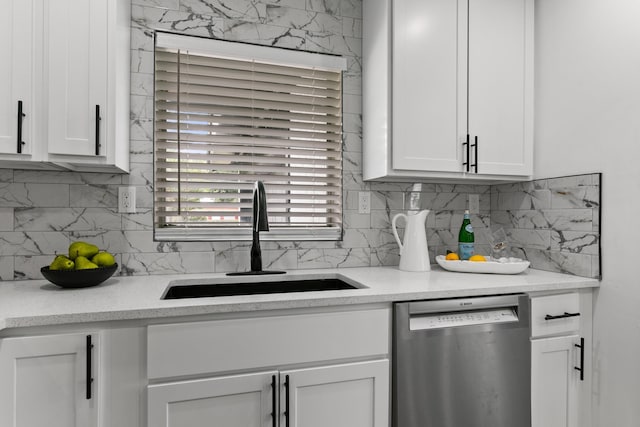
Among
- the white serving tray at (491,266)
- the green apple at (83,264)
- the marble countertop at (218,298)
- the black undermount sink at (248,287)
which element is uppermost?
the green apple at (83,264)

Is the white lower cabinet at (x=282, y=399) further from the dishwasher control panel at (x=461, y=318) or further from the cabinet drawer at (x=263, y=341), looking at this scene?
the dishwasher control panel at (x=461, y=318)

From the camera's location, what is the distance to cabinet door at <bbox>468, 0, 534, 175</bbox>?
1.91 metres

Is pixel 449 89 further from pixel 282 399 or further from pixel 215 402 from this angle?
pixel 215 402

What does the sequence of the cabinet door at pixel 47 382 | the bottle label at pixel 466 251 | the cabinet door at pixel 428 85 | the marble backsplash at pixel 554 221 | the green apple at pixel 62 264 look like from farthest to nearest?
the bottle label at pixel 466 251, the cabinet door at pixel 428 85, the marble backsplash at pixel 554 221, the green apple at pixel 62 264, the cabinet door at pixel 47 382

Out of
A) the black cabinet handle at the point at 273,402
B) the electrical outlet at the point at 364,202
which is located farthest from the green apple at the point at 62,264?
the electrical outlet at the point at 364,202

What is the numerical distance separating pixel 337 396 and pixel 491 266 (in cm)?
97

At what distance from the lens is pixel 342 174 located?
2082mm

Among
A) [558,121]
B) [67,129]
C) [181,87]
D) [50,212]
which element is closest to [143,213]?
[50,212]

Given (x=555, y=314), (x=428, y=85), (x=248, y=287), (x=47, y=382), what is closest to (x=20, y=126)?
(x=47, y=382)

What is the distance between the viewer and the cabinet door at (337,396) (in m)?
1.30

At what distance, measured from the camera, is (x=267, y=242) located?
197 cm

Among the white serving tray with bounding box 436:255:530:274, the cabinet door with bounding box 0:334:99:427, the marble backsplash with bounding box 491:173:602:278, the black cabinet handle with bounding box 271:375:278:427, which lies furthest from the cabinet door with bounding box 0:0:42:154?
the marble backsplash with bounding box 491:173:602:278

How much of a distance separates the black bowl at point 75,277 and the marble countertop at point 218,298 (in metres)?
0.03

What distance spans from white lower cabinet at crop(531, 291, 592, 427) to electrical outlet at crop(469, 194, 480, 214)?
75 centimetres
